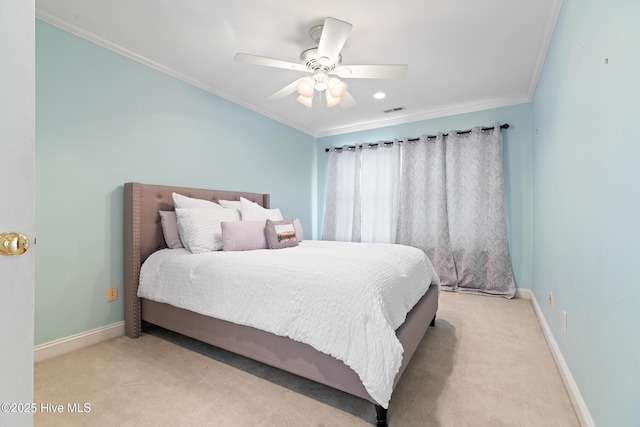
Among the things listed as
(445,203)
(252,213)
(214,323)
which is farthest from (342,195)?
(214,323)

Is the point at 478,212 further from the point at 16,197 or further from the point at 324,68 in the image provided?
the point at 16,197

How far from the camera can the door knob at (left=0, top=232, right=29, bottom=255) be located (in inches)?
24.0

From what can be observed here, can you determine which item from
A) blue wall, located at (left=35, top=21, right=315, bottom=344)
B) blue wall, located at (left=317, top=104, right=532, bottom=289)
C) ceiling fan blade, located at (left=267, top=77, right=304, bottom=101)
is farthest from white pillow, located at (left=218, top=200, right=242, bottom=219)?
blue wall, located at (left=317, top=104, right=532, bottom=289)

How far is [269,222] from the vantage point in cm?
263

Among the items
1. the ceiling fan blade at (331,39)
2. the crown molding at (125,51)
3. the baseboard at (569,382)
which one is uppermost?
the crown molding at (125,51)

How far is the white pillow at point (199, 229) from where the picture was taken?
2.34 meters

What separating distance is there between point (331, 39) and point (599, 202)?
1642mm

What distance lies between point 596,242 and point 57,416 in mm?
2671

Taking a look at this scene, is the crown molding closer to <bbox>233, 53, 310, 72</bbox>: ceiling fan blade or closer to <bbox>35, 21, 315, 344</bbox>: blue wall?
<bbox>35, 21, 315, 344</bbox>: blue wall

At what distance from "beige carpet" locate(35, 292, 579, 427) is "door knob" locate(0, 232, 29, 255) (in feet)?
3.88

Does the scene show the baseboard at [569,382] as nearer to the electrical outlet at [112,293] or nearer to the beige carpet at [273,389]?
the beige carpet at [273,389]

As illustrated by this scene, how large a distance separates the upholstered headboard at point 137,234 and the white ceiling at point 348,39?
1.18 metres

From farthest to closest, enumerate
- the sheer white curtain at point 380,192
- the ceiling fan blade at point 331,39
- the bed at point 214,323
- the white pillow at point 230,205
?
the sheer white curtain at point 380,192
the white pillow at point 230,205
the ceiling fan blade at point 331,39
the bed at point 214,323

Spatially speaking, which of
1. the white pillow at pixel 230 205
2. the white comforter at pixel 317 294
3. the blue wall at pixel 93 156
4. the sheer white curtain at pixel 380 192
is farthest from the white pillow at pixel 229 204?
the sheer white curtain at pixel 380 192
